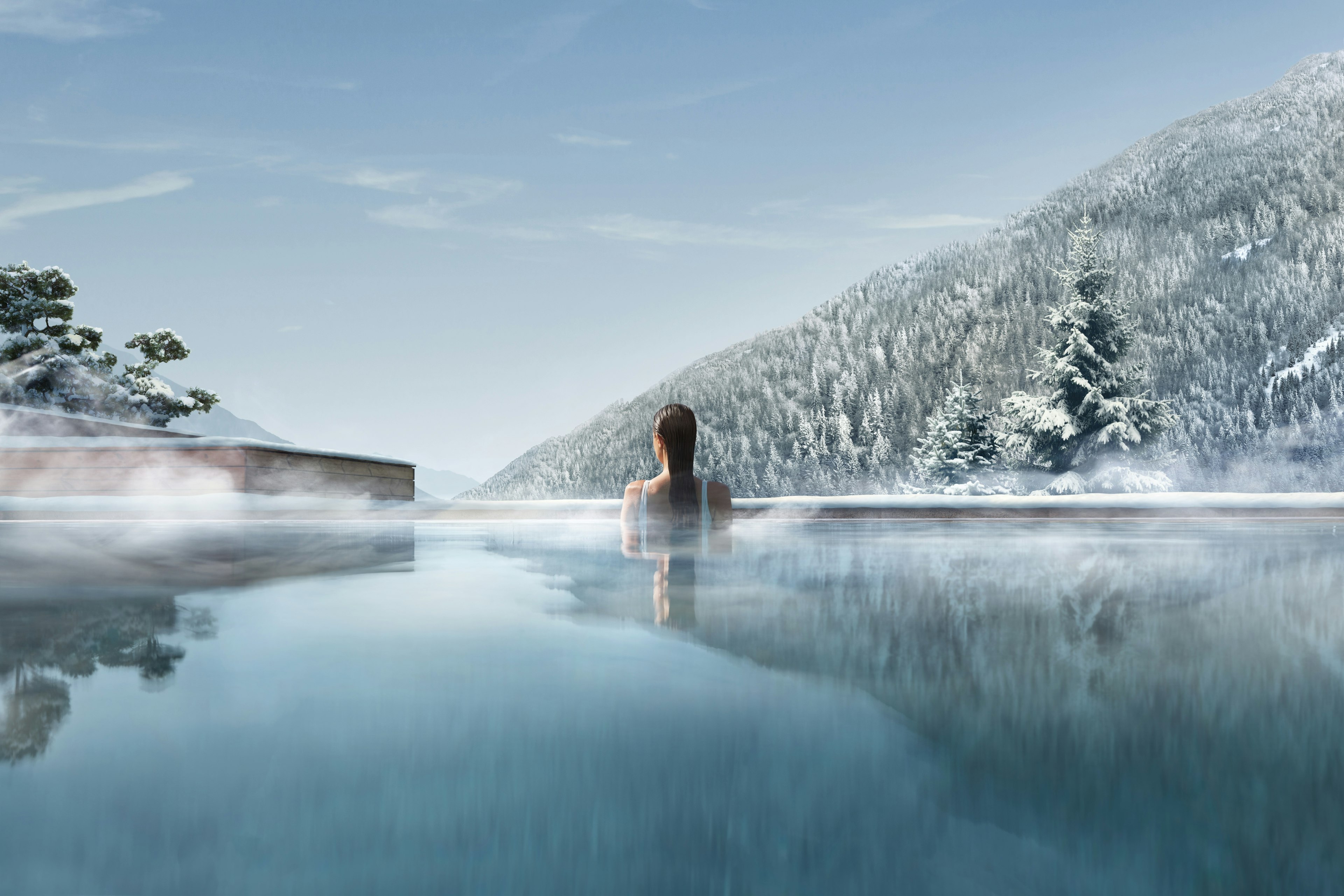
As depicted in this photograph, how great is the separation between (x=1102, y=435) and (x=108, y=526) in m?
19.7

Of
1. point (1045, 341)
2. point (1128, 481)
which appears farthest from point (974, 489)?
point (1045, 341)

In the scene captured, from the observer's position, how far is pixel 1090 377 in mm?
19594

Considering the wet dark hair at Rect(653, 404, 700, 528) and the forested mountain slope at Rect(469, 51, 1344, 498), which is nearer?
the wet dark hair at Rect(653, 404, 700, 528)

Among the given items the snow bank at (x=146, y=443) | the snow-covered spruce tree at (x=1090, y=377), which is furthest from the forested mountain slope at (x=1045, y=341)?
the snow bank at (x=146, y=443)

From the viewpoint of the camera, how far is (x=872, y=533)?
5.93m

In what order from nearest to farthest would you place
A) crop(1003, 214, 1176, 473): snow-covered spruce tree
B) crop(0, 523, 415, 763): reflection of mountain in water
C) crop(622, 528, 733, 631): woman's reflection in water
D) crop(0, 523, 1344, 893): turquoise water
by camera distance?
crop(0, 523, 1344, 893): turquoise water < crop(0, 523, 415, 763): reflection of mountain in water < crop(622, 528, 733, 631): woman's reflection in water < crop(1003, 214, 1176, 473): snow-covered spruce tree

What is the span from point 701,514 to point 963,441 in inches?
856

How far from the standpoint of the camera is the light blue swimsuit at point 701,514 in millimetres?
4617

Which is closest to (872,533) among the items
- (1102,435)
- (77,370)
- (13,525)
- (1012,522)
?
(1012,522)

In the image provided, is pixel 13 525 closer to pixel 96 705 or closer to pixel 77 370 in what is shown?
pixel 96 705

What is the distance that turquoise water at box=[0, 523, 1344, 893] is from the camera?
793mm

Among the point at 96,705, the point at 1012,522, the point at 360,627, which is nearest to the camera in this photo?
the point at 96,705

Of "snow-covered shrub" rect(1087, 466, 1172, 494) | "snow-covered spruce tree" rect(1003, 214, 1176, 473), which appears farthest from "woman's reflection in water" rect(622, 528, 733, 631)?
"snow-covered spruce tree" rect(1003, 214, 1176, 473)

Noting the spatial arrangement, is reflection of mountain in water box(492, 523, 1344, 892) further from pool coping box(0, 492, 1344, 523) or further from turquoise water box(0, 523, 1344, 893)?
pool coping box(0, 492, 1344, 523)
